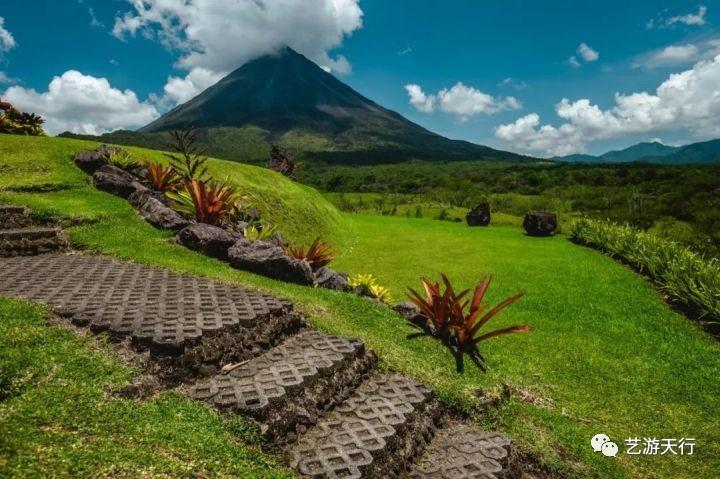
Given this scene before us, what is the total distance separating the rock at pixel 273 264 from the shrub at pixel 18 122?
10849 mm

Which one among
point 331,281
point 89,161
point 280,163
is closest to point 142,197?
point 89,161

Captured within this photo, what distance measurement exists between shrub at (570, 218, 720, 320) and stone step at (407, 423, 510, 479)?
777 centimetres

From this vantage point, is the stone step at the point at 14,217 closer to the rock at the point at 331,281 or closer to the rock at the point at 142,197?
the rock at the point at 142,197

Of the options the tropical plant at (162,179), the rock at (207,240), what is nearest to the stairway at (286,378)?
the rock at (207,240)

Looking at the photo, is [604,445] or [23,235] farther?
[23,235]

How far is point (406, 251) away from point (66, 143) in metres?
11.0

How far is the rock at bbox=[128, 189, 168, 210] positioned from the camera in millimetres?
11359

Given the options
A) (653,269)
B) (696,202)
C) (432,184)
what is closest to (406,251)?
(653,269)

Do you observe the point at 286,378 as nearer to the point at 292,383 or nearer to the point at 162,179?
the point at 292,383

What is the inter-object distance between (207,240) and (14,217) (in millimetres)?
3804

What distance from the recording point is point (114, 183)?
38.8 feet

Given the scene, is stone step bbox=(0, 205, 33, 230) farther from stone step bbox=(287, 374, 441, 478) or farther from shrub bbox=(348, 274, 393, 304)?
stone step bbox=(287, 374, 441, 478)

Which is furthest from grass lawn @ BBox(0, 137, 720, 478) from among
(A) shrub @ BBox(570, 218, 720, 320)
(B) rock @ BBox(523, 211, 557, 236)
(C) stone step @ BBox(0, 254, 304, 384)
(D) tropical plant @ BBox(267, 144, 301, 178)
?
(D) tropical plant @ BBox(267, 144, 301, 178)

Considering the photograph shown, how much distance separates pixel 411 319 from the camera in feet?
26.0
